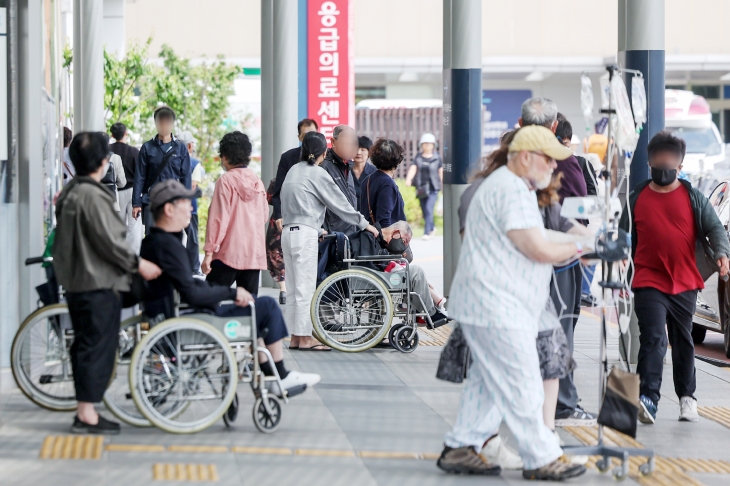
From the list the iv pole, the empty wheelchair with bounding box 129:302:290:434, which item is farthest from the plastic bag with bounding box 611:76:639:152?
the empty wheelchair with bounding box 129:302:290:434

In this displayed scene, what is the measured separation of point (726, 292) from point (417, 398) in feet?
10.7

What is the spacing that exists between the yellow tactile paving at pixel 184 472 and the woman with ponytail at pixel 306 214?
141 inches

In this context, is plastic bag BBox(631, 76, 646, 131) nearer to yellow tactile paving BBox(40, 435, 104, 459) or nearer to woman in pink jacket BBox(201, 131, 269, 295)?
woman in pink jacket BBox(201, 131, 269, 295)

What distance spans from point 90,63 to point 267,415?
10075 millimetres

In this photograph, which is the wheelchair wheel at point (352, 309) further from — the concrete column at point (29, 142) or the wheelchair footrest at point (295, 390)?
the wheelchair footrest at point (295, 390)

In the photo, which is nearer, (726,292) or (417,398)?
(417,398)

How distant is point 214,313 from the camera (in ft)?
21.1

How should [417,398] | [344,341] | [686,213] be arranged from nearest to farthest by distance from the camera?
1. [686,213]
2. [417,398]
3. [344,341]

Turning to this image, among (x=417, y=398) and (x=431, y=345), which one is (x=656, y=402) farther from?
(x=431, y=345)

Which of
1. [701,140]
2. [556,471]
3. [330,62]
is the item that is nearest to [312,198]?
[556,471]

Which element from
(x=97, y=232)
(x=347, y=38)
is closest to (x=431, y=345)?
(x=97, y=232)

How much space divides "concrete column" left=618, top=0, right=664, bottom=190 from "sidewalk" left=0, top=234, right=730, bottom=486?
5.41ft

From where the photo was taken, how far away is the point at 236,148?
8.38 metres

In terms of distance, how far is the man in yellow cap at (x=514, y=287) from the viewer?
17.6ft
